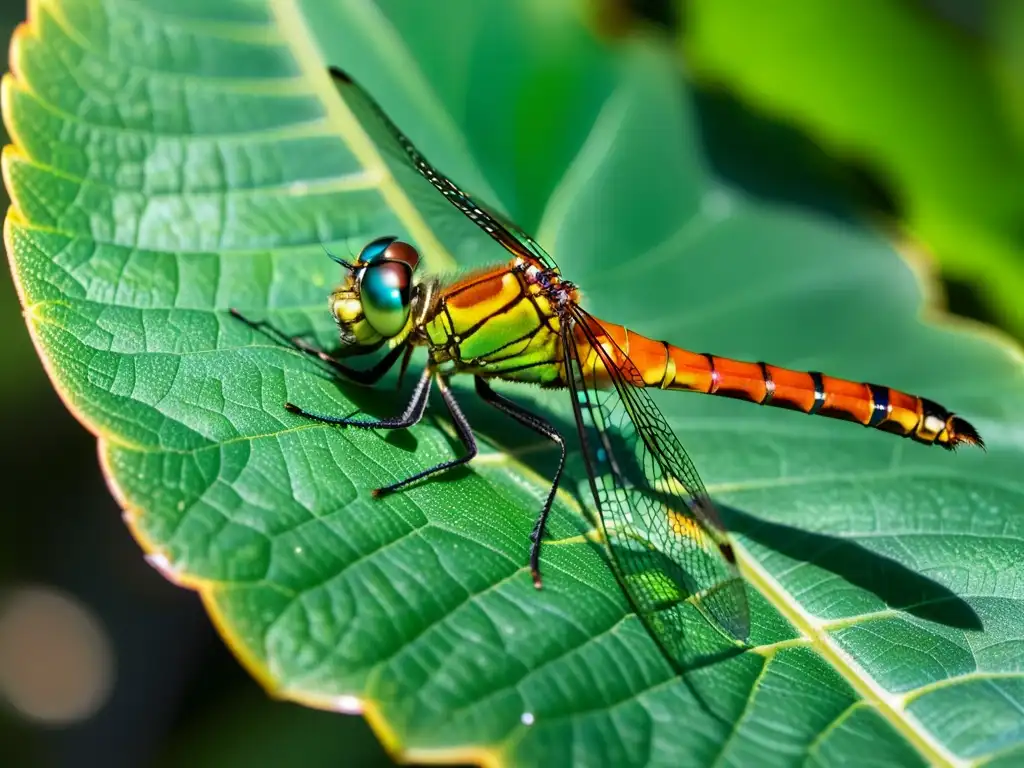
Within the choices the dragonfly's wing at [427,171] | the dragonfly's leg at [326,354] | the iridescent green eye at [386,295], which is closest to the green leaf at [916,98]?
the dragonfly's wing at [427,171]

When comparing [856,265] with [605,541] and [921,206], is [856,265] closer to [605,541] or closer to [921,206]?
[921,206]

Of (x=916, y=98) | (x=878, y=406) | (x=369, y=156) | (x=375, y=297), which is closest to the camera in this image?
(x=375, y=297)

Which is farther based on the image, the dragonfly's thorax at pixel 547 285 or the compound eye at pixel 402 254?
the dragonfly's thorax at pixel 547 285

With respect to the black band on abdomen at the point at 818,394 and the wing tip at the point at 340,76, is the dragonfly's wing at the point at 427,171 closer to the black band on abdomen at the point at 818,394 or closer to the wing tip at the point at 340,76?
the wing tip at the point at 340,76

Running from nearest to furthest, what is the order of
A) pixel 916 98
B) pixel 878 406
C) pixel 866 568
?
pixel 866 568
pixel 878 406
pixel 916 98

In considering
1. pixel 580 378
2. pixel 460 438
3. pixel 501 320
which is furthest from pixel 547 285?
pixel 460 438

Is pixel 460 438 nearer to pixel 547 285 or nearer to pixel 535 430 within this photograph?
pixel 535 430

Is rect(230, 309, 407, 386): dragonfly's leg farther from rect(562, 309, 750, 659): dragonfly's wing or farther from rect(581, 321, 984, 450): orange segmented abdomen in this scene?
rect(581, 321, 984, 450): orange segmented abdomen
